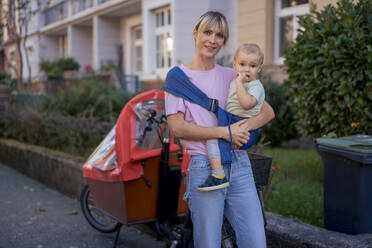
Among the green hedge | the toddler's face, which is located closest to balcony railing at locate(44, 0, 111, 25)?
the green hedge

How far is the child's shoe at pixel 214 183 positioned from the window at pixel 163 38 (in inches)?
538

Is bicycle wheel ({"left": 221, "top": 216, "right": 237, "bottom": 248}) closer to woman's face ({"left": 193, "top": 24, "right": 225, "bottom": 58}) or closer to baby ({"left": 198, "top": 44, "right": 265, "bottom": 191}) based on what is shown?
baby ({"left": 198, "top": 44, "right": 265, "bottom": 191})

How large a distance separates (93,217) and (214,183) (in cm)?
295

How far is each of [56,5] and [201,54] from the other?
2395 cm

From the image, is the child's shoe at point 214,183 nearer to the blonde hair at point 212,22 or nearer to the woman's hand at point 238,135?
the woman's hand at point 238,135

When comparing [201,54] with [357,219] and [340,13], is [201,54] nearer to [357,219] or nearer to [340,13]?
[357,219]

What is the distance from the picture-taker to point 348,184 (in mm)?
3291

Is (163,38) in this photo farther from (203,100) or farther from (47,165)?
(203,100)

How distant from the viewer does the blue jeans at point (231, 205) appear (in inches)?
96.9

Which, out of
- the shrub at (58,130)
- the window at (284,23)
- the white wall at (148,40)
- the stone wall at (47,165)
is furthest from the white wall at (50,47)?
the stone wall at (47,165)

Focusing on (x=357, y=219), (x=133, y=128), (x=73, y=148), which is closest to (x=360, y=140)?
(x=357, y=219)

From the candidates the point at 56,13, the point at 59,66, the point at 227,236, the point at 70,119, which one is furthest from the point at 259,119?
the point at 56,13

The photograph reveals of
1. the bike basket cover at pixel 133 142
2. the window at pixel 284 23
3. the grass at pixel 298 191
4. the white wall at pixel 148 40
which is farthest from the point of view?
the white wall at pixel 148 40

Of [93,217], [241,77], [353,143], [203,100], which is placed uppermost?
[241,77]
